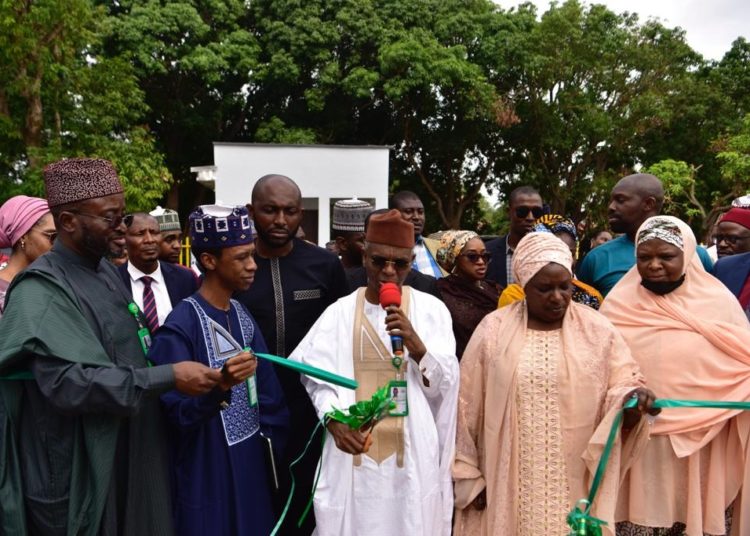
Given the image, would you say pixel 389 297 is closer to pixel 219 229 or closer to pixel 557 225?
pixel 219 229

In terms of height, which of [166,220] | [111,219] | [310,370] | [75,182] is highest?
[75,182]

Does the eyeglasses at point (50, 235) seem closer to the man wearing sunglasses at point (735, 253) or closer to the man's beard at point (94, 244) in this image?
the man's beard at point (94, 244)

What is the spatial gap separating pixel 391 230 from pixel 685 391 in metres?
1.92

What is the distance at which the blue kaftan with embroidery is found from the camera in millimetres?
3275

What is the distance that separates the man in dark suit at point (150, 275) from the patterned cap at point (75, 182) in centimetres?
214

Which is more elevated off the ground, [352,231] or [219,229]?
[219,229]

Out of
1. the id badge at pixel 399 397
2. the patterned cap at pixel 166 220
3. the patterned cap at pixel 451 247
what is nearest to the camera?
the id badge at pixel 399 397

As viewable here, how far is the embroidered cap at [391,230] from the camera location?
3682 mm

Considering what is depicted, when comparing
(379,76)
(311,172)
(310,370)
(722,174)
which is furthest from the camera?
(379,76)

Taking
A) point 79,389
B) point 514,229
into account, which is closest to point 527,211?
point 514,229

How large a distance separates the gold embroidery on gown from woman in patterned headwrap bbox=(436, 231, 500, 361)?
112 centimetres

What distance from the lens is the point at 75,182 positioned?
305cm

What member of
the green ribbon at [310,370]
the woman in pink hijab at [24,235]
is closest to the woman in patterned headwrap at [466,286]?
the green ribbon at [310,370]

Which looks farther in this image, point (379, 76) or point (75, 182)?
point (379, 76)
